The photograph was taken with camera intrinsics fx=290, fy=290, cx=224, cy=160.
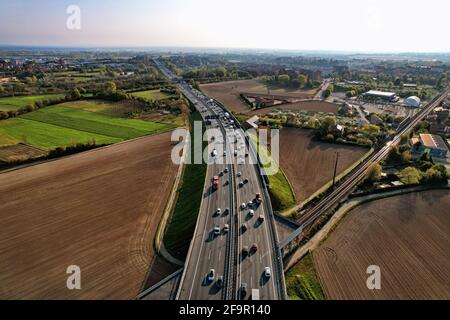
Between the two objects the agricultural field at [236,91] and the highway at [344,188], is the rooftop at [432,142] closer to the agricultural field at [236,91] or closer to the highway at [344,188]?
the highway at [344,188]

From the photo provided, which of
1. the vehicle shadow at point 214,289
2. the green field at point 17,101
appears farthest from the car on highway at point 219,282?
the green field at point 17,101

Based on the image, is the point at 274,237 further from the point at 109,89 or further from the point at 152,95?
the point at 109,89

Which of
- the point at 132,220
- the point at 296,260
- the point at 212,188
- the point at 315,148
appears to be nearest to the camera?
the point at 296,260

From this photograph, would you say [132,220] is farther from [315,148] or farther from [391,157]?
[391,157]

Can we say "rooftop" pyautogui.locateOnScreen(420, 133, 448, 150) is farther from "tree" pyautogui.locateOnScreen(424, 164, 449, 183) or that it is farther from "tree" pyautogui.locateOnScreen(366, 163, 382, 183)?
"tree" pyautogui.locateOnScreen(366, 163, 382, 183)

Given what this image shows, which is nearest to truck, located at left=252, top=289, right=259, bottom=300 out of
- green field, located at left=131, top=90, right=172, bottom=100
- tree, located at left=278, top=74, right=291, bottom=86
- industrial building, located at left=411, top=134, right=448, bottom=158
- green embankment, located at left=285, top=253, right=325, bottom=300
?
green embankment, located at left=285, top=253, right=325, bottom=300
